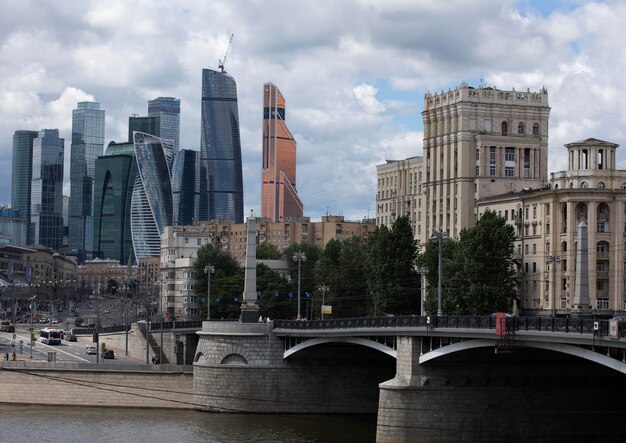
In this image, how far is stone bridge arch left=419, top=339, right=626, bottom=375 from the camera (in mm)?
67562

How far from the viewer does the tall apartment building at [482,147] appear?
157875mm

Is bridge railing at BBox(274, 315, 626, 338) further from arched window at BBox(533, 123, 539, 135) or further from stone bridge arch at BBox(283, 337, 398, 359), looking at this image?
arched window at BBox(533, 123, 539, 135)

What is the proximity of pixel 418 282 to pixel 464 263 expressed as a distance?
1669 cm

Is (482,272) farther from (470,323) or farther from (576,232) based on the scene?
(470,323)

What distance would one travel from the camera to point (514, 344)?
75.6 m

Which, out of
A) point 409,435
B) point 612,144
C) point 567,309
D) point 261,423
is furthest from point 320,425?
point 612,144

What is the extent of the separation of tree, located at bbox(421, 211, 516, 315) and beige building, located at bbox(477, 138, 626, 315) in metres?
4.74

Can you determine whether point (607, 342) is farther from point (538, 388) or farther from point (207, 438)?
point (207, 438)

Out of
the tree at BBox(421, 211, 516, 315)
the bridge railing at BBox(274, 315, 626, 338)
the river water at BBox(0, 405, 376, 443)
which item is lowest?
the river water at BBox(0, 405, 376, 443)

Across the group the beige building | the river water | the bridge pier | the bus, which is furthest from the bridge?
the bus

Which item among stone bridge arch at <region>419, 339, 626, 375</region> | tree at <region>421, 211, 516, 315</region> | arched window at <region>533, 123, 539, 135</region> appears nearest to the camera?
stone bridge arch at <region>419, 339, 626, 375</region>

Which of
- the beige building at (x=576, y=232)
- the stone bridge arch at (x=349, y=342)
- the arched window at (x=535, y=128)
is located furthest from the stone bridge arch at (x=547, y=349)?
the arched window at (x=535, y=128)

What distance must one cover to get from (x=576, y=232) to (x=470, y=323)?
2231 inches

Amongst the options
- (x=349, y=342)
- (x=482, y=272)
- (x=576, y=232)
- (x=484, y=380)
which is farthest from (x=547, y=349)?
(x=576, y=232)
